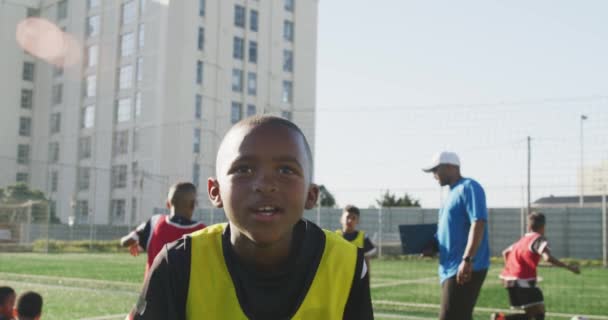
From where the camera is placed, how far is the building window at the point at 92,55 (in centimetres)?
5108

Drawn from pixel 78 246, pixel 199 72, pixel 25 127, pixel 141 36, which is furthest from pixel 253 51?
pixel 78 246

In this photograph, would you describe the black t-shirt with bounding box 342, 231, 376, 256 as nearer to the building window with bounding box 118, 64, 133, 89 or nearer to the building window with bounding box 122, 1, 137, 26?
the building window with bounding box 118, 64, 133, 89

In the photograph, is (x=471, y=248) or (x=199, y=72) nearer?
(x=471, y=248)

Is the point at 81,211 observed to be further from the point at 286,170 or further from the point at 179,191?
the point at 286,170

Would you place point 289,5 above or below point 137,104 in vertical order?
above

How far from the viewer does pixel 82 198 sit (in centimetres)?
4853

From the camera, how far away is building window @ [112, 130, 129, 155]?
152ft

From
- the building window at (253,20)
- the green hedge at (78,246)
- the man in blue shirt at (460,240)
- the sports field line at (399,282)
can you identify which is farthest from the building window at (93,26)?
the man in blue shirt at (460,240)

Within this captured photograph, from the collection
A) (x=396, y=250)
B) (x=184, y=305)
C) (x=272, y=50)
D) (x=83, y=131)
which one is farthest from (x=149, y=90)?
(x=184, y=305)

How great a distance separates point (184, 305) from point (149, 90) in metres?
45.6

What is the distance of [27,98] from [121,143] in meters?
14.6

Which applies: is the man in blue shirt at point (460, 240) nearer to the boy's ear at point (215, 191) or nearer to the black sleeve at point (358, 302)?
the black sleeve at point (358, 302)

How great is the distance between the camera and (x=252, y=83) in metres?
52.1

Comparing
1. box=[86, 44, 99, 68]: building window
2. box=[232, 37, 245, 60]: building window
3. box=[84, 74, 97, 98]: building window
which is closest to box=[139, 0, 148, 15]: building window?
box=[86, 44, 99, 68]: building window
